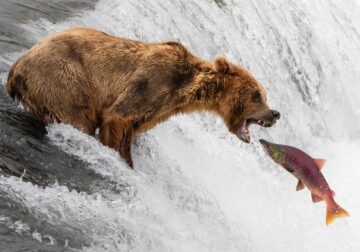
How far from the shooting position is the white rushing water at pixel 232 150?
3.70m

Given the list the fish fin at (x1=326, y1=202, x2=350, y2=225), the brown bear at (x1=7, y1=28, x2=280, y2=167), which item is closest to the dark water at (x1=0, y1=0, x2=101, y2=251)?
the brown bear at (x1=7, y1=28, x2=280, y2=167)

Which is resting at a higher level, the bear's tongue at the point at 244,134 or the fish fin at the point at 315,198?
the bear's tongue at the point at 244,134

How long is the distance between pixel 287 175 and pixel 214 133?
1.67 m

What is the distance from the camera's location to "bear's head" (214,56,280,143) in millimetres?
4719

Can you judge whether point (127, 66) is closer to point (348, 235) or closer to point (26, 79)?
point (26, 79)

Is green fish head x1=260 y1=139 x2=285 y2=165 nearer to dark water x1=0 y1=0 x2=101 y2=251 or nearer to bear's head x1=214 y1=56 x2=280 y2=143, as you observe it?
bear's head x1=214 y1=56 x2=280 y2=143

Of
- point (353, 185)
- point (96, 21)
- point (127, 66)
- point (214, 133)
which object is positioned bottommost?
point (353, 185)

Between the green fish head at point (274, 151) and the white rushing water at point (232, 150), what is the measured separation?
671 millimetres

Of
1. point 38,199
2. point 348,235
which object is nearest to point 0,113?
point 38,199

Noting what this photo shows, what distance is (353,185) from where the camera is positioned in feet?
28.5

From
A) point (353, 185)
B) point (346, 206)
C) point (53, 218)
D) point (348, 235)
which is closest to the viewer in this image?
point (53, 218)

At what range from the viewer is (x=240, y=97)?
4.72 meters

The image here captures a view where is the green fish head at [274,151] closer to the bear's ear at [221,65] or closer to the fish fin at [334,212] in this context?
the fish fin at [334,212]

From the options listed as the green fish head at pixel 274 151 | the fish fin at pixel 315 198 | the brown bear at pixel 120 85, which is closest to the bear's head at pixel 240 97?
the brown bear at pixel 120 85
